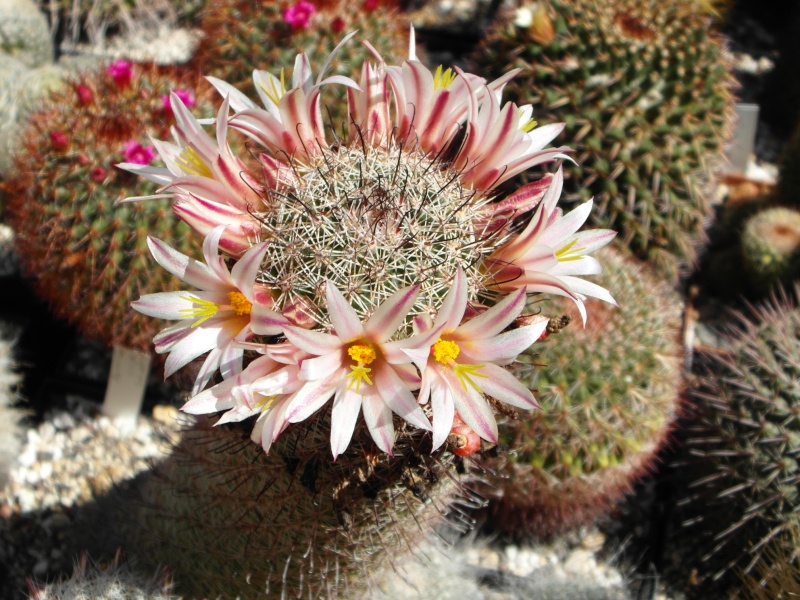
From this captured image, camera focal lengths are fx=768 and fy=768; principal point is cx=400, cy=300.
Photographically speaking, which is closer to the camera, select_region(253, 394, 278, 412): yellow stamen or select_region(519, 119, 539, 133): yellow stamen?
select_region(253, 394, 278, 412): yellow stamen

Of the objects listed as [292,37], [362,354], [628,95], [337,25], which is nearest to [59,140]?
[292,37]

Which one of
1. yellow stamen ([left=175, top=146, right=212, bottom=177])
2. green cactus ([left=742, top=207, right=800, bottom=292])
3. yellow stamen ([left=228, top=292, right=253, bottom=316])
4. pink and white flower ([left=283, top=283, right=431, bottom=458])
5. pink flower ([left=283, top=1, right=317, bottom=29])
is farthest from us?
green cactus ([left=742, top=207, right=800, bottom=292])

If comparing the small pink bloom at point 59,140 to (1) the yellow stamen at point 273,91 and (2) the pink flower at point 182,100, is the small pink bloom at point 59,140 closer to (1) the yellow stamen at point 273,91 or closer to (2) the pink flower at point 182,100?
(2) the pink flower at point 182,100

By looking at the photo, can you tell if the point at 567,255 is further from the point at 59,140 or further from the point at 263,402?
the point at 59,140

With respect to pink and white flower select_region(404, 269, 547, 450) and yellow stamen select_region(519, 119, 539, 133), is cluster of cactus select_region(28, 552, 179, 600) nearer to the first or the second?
pink and white flower select_region(404, 269, 547, 450)

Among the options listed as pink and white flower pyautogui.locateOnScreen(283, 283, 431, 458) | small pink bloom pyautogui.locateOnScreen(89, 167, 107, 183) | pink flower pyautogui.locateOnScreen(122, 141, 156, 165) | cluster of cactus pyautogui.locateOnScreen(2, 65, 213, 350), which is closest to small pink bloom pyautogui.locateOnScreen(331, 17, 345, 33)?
cluster of cactus pyautogui.locateOnScreen(2, 65, 213, 350)

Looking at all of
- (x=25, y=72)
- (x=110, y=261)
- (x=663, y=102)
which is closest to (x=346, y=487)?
(x=110, y=261)
